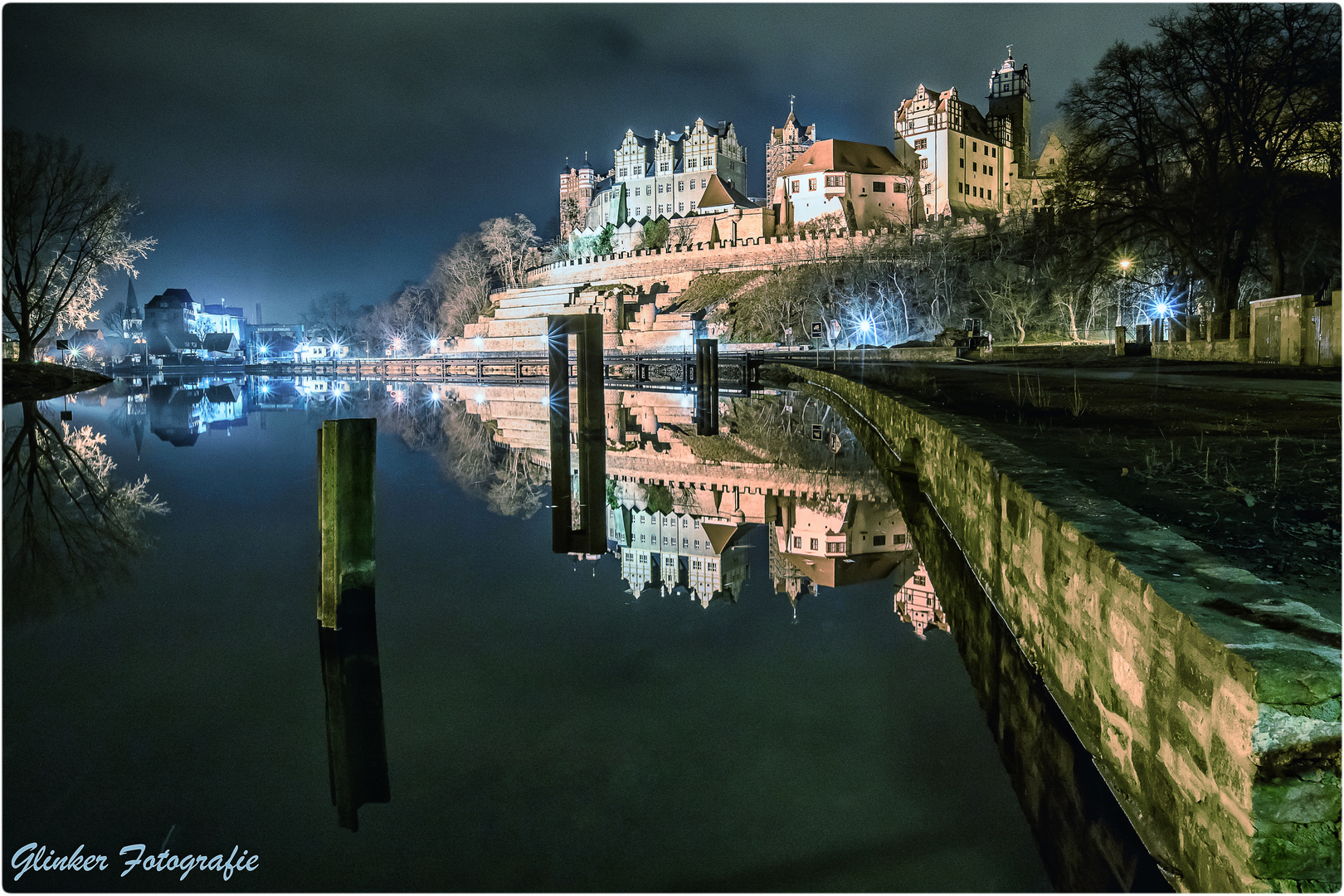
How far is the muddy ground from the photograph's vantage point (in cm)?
432

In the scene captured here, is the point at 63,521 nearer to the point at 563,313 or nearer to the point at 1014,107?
the point at 563,313

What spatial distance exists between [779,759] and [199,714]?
303 centimetres

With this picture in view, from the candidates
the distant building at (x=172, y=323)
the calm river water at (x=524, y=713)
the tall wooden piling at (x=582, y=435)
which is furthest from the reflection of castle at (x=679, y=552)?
the distant building at (x=172, y=323)

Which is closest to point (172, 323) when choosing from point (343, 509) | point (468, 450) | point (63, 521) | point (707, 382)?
point (707, 382)

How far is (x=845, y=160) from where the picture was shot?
67.6 m

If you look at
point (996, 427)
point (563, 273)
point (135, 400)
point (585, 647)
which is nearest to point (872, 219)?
point (563, 273)

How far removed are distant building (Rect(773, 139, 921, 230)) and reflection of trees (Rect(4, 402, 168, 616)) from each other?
5791 cm

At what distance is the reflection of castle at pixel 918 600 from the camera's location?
623 cm

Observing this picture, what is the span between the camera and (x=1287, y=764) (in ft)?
7.39

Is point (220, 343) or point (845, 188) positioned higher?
point (845, 188)

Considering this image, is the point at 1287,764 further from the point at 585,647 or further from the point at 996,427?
the point at 996,427

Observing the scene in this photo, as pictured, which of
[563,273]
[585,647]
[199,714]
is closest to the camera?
[199,714]
